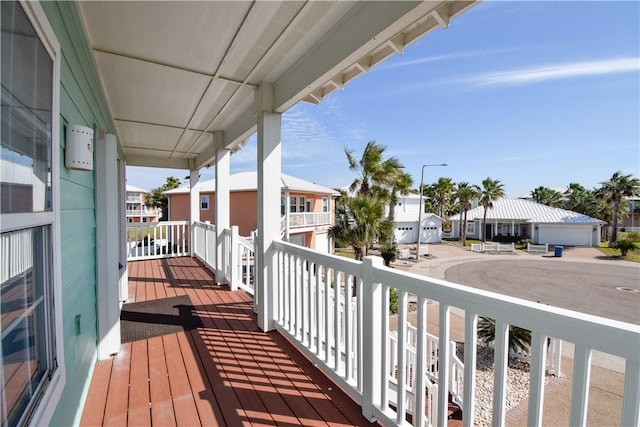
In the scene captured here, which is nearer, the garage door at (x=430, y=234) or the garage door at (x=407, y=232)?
the garage door at (x=407, y=232)

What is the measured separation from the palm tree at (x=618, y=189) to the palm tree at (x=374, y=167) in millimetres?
23983

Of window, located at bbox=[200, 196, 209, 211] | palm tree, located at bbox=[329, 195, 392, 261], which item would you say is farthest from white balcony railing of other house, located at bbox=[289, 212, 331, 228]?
palm tree, located at bbox=[329, 195, 392, 261]

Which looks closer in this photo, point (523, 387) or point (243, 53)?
point (243, 53)

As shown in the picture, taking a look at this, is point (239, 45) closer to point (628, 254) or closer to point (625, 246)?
point (625, 246)

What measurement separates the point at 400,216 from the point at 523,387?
23.9 metres

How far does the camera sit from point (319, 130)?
8773 millimetres

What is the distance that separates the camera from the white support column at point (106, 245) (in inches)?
94.8

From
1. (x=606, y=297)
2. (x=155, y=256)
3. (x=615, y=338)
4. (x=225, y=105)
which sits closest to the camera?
(x=615, y=338)

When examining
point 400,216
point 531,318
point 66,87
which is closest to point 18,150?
point 66,87

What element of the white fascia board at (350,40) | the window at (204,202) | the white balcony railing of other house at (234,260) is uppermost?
the white fascia board at (350,40)

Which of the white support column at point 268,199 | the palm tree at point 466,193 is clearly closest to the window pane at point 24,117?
the white support column at point 268,199

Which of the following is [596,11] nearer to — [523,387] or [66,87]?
[66,87]

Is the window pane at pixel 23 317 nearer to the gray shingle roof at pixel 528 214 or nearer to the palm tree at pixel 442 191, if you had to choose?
the gray shingle roof at pixel 528 214

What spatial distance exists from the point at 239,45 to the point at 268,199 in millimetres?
1409
